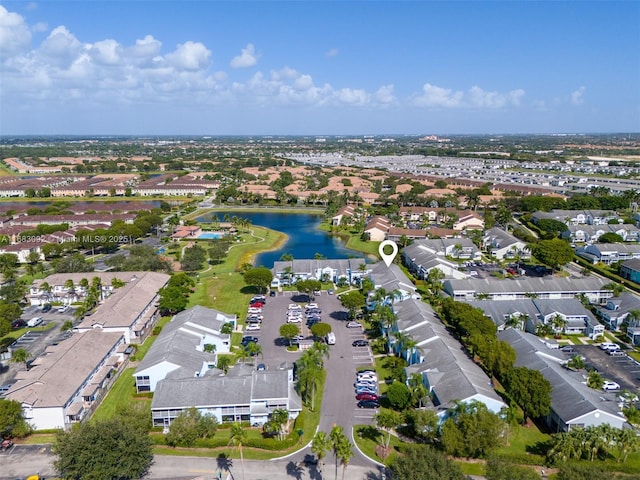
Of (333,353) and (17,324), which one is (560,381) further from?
(17,324)

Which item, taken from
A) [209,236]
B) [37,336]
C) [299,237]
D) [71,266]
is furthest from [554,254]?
[71,266]

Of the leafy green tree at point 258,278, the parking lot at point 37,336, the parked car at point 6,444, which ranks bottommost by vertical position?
the parked car at point 6,444

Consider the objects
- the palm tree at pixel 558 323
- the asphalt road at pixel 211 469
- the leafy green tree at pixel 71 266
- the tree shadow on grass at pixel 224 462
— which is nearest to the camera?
the asphalt road at pixel 211 469

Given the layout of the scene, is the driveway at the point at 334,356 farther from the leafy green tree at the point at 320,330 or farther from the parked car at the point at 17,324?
the parked car at the point at 17,324

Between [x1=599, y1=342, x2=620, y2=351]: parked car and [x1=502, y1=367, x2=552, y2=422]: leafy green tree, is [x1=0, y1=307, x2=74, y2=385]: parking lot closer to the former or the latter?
[x1=502, y1=367, x2=552, y2=422]: leafy green tree

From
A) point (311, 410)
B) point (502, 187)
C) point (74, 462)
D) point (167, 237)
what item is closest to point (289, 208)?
point (167, 237)

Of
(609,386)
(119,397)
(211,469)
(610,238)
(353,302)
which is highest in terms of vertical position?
(610,238)

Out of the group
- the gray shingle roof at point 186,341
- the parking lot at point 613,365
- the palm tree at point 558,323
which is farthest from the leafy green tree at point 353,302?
the parking lot at point 613,365
